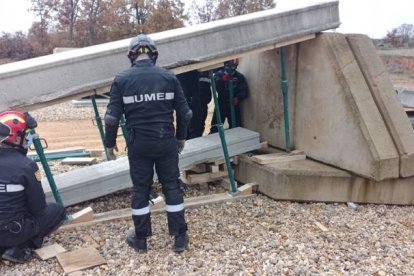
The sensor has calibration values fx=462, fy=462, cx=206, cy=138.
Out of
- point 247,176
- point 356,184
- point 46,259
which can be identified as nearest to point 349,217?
point 356,184

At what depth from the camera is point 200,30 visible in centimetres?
516

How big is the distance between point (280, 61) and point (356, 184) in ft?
6.40

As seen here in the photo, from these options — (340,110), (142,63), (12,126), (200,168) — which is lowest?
(200,168)

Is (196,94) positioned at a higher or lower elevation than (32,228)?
higher

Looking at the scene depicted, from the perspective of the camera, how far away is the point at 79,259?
416 centimetres

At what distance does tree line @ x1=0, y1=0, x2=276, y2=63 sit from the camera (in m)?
30.3

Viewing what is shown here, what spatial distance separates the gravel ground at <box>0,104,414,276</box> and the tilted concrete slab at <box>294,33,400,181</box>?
24.1 inches

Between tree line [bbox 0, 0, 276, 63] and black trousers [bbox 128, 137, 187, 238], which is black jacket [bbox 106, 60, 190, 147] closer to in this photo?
black trousers [bbox 128, 137, 187, 238]

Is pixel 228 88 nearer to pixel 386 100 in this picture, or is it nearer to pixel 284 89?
pixel 284 89

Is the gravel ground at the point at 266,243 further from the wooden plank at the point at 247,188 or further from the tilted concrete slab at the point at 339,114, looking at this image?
the tilted concrete slab at the point at 339,114

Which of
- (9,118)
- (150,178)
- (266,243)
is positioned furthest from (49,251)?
(266,243)

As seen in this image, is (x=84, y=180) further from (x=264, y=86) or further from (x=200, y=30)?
(x=264, y=86)

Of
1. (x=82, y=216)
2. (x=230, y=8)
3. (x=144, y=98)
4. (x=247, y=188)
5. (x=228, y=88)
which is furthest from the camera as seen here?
(x=230, y=8)

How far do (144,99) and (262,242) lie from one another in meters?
1.82
